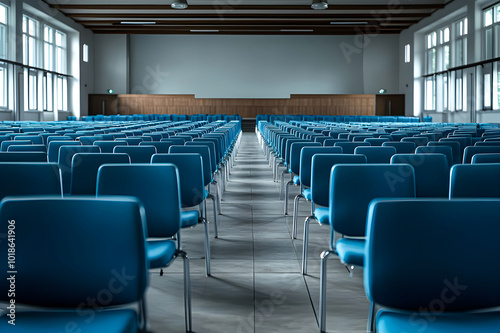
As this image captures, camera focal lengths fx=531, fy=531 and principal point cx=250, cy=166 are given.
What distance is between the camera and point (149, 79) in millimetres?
32000

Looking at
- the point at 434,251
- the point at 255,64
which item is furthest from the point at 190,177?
the point at 255,64

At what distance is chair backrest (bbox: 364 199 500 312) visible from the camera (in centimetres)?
175

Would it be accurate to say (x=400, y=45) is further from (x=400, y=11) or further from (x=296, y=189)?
(x=296, y=189)

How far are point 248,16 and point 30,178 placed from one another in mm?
23868

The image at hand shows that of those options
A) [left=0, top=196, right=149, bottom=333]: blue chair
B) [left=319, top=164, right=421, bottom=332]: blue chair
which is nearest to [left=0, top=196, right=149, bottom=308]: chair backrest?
[left=0, top=196, right=149, bottom=333]: blue chair

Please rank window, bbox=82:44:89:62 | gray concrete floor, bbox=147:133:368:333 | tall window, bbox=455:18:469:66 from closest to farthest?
gray concrete floor, bbox=147:133:368:333 < tall window, bbox=455:18:469:66 < window, bbox=82:44:89:62

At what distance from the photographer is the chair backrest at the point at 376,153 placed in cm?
461

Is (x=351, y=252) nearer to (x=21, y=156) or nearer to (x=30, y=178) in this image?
(x=30, y=178)

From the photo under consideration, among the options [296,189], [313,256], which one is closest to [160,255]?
[313,256]

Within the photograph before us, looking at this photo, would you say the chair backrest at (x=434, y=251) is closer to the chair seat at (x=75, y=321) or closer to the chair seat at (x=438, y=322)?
the chair seat at (x=438, y=322)

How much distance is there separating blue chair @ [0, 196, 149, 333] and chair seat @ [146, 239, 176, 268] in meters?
0.71

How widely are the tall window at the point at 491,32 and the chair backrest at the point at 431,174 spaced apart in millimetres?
18272

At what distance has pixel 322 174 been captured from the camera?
3795mm

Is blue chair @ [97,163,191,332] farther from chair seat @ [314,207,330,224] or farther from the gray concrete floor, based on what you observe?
chair seat @ [314,207,330,224]
